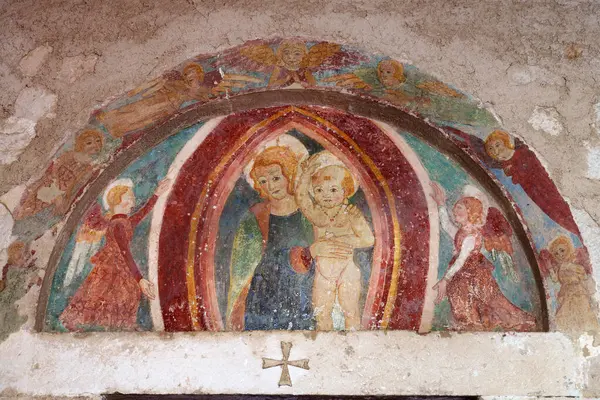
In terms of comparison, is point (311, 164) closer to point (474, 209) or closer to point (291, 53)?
point (291, 53)

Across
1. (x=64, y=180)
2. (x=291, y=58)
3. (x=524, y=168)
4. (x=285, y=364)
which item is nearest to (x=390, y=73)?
(x=291, y=58)

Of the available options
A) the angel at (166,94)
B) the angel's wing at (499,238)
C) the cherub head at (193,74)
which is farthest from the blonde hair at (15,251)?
the angel's wing at (499,238)

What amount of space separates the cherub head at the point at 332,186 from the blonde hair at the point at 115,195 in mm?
1056

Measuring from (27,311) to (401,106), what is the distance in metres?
2.21

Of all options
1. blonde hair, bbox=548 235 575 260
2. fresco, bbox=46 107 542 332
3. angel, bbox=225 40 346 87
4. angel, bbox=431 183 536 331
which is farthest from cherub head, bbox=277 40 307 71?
blonde hair, bbox=548 235 575 260

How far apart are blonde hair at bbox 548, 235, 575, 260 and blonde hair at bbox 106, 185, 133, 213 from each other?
7.36 ft

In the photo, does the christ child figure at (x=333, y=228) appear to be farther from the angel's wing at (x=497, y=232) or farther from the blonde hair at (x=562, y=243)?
the blonde hair at (x=562, y=243)

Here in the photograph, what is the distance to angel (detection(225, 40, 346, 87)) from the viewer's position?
11.4 ft

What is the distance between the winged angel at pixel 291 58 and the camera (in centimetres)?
348

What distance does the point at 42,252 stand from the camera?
3.44m

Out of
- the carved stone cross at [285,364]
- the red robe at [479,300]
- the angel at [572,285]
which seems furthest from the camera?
the red robe at [479,300]

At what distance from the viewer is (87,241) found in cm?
365

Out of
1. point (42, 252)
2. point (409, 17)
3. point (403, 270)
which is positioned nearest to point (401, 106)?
point (409, 17)

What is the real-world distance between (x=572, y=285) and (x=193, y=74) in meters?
2.17
